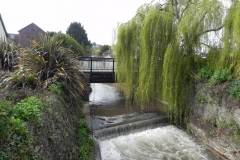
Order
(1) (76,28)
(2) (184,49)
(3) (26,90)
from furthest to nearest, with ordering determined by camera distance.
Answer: (1) (76,28), (2) (184,49), (3) (26,90)

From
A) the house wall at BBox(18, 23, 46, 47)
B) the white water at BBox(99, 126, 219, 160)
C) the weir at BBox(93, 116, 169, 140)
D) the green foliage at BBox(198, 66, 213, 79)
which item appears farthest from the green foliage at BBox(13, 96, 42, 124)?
the house wall at BBox(18, 23, 46, 47)

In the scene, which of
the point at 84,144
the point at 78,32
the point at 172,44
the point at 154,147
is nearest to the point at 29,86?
the point at 84,144

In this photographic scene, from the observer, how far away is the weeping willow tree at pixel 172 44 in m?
5.27

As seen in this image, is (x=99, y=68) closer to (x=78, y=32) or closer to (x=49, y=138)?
(x=49, y=138)

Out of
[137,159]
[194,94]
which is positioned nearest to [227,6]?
[194,94]

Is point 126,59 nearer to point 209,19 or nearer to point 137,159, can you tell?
point 209,19

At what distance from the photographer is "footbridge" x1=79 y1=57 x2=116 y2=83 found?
30.2 ft

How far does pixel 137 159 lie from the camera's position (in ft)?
16.2

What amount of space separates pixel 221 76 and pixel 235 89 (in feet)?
1.88

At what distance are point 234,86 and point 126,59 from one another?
3.76 meters

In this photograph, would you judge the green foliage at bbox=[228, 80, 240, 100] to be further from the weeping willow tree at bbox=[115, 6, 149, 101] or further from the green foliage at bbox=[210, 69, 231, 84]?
the weeping willow tree at bbox=[115, 6, 149, 101]

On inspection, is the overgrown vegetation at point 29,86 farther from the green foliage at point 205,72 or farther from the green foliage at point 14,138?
the green foliage at point 205,72

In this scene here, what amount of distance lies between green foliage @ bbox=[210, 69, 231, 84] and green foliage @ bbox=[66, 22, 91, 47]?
27.6m

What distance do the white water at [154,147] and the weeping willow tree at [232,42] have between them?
258cm
